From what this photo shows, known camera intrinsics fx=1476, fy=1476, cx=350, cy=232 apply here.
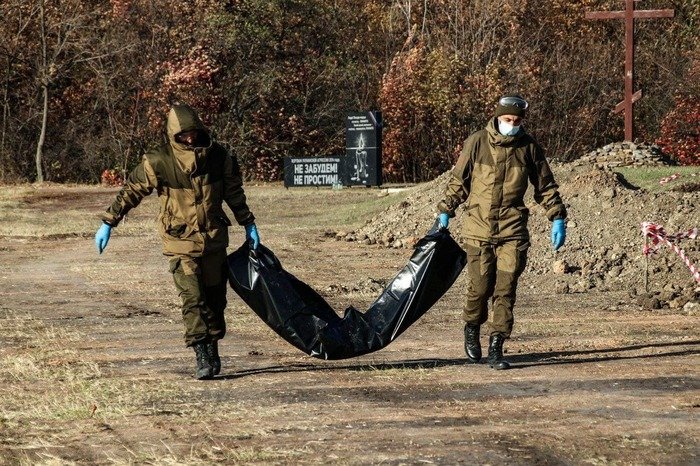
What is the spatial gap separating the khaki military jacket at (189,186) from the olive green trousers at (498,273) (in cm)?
186

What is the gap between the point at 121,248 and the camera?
86.0 feet

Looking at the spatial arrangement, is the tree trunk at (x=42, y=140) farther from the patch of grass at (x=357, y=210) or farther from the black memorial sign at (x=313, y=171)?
the patch of grass at (x=357, y=210)

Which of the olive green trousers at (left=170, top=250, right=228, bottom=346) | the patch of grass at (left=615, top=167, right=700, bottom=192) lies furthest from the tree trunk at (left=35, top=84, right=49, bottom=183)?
the olive green trousers at (left=170, top=250, right=228, bottom=346)

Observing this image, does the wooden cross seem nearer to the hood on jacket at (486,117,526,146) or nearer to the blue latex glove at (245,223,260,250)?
the hood on jacket at (486,117,526,146)

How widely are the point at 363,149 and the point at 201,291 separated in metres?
28.0

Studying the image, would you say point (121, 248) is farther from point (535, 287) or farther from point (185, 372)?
point (185, 372)

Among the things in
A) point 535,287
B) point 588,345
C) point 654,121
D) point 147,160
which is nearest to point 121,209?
point 147,160

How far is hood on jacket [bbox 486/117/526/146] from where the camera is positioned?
10698 mm

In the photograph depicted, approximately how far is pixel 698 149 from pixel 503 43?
756 centimetres

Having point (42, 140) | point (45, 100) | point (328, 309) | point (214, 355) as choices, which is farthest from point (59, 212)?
point (214, 355)

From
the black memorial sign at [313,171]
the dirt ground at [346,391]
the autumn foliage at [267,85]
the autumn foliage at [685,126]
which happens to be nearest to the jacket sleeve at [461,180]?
the dirt ground at [346,391]

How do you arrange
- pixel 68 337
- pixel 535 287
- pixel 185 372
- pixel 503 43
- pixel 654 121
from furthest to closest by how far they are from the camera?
1. pixel 654 121
2. pixel 503 43
3. pixel 535 287
4. pixel 68 337
5. pixel 185 372

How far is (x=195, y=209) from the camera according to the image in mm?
10242

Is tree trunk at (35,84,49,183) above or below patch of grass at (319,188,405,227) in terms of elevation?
above
